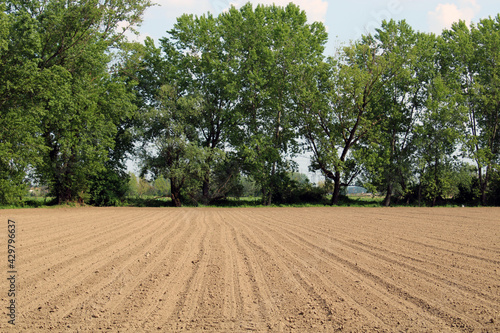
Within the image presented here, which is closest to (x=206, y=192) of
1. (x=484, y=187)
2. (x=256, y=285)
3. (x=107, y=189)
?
(x=107, y=189)

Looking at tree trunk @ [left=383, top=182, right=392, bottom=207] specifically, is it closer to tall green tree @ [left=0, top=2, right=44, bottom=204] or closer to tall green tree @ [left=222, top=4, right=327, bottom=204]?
tall green tree @ [left=222, top=4, right=327, bottom=204]

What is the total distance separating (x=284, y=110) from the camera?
33312 mm

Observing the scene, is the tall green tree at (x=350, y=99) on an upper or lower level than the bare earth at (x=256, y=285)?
upper

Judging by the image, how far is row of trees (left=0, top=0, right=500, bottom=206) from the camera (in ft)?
97.9

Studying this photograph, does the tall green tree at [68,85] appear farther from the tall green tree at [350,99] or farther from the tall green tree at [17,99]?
the tall green tree at [350,99]

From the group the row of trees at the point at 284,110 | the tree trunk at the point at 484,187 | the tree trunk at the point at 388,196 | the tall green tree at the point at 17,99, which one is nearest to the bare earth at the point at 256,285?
the tall green tree at the point at 17,99

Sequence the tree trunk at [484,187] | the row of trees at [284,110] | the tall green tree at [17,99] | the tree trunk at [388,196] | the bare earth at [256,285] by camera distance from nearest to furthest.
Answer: the bare earth at [256,285] < the tall green tree at [17,99] < the row of trees at [284,110] < the tree trunk at [484,187] < the tree trunk at [388,196]

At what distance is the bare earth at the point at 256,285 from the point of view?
178 inches

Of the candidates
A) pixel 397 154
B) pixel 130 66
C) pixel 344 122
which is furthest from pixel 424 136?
pixel 130 66

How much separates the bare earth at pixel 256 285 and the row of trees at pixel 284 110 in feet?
66.4

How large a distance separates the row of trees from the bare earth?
2023 centimetres

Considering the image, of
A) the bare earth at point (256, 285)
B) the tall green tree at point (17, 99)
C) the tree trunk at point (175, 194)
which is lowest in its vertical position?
the bare earth at point (256, 285)

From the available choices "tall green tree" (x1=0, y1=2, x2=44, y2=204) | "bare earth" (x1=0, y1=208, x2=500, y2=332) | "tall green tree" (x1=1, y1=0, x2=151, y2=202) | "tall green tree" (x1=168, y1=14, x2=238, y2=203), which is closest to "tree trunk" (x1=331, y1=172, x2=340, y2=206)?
"tall green tree" (x1=168, y1=14, x2=238, y2=203)

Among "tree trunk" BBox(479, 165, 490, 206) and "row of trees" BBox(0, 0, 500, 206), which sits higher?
"row of trees" BBox(0, 0, 500, 206)
